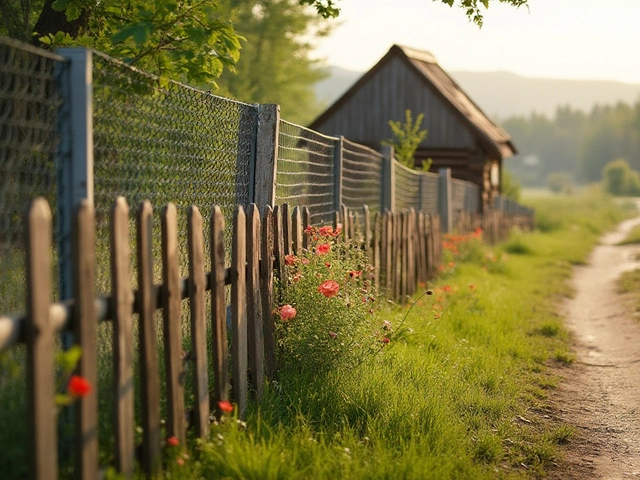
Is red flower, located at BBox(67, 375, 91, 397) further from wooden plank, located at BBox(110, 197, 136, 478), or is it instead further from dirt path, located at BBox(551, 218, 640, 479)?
dirt path, located at BBox(551, 218, 640, 479)

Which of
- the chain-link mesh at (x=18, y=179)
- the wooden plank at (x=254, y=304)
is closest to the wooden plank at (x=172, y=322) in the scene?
the chain-link mesh at (x=18, y=179)

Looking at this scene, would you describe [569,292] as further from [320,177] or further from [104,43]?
[104,43]

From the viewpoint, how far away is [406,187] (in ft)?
44.6

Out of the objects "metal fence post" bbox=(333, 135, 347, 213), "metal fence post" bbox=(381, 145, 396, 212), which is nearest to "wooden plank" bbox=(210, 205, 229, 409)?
"metal fence post" bbox=(333, 135, 347, 213)

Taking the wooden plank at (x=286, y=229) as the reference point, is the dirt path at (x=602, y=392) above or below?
below

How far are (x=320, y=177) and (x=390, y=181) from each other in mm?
3087

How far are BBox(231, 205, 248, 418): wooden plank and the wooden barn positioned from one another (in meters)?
18.9

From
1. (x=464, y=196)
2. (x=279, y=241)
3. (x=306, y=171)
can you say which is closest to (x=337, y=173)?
(x=306, y=171)

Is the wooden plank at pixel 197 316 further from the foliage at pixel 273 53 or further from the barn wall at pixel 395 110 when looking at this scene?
the foliage at pixel 273 53

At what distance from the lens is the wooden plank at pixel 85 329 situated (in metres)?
3.31

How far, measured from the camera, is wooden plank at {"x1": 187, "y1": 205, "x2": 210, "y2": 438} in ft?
14.0

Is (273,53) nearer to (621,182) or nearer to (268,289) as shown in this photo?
(268,289)

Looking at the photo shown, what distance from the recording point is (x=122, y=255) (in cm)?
361

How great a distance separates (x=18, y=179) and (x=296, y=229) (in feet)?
8.83
